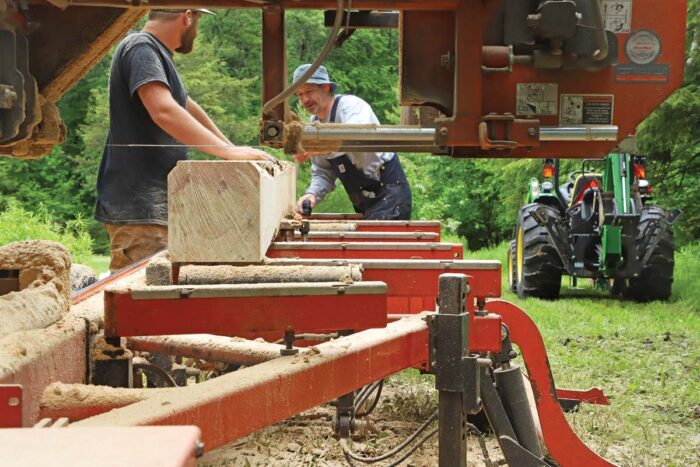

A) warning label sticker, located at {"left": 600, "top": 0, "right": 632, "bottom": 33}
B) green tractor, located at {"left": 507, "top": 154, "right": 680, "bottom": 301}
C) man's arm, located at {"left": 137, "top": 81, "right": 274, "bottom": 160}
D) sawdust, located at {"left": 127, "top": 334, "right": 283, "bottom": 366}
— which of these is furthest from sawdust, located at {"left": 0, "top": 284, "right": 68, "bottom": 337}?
green tractor, located at {"left": 507, "top": 154, "right": 680, "bottom": 301}

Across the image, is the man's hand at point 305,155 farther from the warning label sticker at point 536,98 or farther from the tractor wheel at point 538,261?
the tractor wheel at point 538,261

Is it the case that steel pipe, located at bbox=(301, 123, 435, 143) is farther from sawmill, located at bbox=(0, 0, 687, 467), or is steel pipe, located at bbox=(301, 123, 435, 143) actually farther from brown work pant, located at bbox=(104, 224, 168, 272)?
brown work pant, located at bbox=(104, 224, 168, 272)

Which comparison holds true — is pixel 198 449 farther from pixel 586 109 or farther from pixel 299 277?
pixel 586 109

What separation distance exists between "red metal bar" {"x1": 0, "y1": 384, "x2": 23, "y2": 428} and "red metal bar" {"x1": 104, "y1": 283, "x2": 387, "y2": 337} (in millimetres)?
850

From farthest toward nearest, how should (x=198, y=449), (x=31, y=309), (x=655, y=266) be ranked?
(x=655, y=266) < (x=31, y=309) < (x=198, y=449)

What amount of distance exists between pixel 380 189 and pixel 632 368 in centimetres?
245

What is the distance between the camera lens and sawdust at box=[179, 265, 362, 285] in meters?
2.85

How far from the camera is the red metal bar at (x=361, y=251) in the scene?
13.2 ft

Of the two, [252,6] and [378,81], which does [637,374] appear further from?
[378,81]

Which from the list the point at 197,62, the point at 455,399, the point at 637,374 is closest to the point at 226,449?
the point at 455,399

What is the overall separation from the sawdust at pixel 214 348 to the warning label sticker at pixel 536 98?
157 centimetres

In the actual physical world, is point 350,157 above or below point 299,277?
above

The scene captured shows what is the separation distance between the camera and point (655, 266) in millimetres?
10398

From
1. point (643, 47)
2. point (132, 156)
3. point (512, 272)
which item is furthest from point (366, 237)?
point (512, 272)
